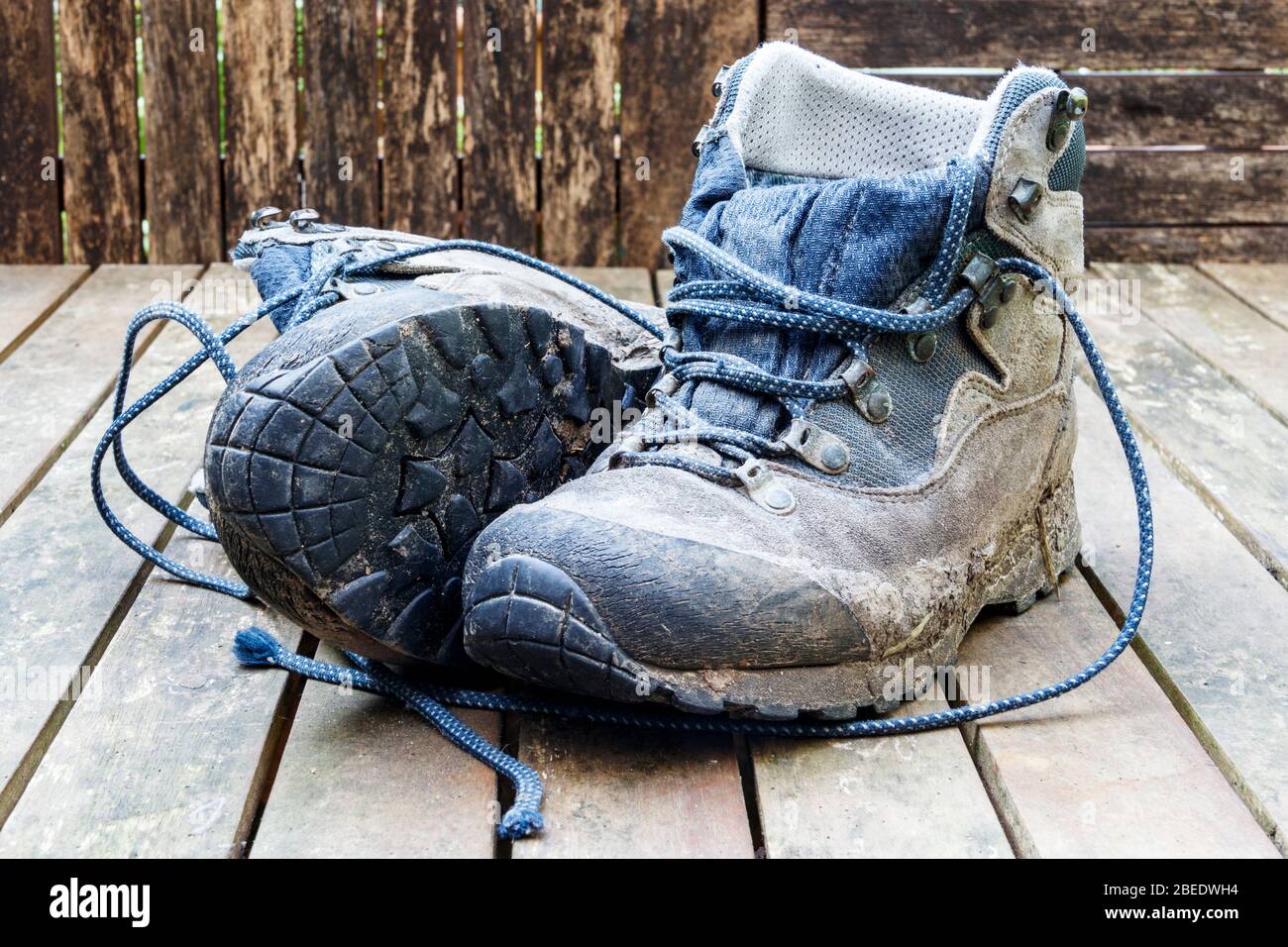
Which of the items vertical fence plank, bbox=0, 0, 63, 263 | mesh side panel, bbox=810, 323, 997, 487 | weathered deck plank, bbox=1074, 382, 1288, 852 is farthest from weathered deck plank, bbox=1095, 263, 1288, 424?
vertical fence plank, bbox=0, 0, 63, 263

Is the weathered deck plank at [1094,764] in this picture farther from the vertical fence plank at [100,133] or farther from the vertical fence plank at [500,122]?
the vertical fence plank at [100,133]

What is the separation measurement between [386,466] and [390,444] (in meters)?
0.02

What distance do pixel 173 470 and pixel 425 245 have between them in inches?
21.7

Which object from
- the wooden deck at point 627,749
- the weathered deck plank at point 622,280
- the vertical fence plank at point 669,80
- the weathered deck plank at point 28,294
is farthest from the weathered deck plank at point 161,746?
the vertical fence plank at point 669,80

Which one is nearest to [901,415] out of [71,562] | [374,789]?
[374,789]

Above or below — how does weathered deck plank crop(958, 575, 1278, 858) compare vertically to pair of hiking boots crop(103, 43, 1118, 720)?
below

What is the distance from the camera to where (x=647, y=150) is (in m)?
2.75

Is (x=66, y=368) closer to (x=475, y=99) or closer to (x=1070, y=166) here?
(x=475, y=99)

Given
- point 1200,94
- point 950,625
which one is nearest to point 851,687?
point 950,625

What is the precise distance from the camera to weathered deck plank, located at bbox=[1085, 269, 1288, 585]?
5.69 feet

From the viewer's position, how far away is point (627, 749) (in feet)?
3.86

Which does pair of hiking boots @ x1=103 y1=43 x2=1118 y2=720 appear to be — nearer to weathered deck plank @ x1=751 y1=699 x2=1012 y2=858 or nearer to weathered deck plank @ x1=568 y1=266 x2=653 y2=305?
weathered deck plank @ x1=751 y1=699 x2=1012 y2=858

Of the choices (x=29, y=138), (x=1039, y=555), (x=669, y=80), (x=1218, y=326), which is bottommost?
(x=1218, y=326)

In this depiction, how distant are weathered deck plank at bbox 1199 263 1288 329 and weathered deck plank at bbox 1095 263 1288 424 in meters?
0.02
